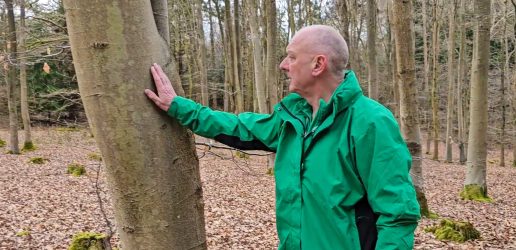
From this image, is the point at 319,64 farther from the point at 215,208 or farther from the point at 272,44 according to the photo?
the point at 272,44

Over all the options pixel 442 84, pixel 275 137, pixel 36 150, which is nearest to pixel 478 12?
pixel 275 137

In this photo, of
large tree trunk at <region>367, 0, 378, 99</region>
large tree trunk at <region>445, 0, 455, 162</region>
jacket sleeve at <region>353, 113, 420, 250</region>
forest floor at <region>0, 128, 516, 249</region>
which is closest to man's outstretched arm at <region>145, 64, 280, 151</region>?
jacket sleeve at <region>353, 113, 420, 250</region>

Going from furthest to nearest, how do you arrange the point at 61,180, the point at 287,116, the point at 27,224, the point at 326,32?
the point at 61,180 < the point at 27,224 < the point at 287,116 < the point at 326,32

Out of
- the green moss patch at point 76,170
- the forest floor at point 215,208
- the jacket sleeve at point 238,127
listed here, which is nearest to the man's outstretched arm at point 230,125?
the jacket sleeve at point 238,127

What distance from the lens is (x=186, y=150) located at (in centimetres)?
178

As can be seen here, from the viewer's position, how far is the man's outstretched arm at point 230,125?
1.83 meters

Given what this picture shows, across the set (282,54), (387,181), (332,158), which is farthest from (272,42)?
(282,54)

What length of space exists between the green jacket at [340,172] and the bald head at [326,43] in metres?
0.09

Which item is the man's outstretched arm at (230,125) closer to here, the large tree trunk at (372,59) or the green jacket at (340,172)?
the green jacket at (340,172)

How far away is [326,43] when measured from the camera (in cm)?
171

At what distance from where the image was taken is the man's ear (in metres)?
1.71

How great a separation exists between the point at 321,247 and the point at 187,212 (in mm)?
551

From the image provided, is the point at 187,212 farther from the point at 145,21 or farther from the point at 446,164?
the point at 446,164

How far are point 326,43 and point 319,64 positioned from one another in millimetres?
87
